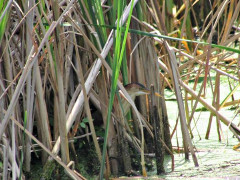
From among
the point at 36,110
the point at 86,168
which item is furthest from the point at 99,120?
the point at 36,110

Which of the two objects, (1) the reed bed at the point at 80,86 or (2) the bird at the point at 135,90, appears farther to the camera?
(2) the bird at the point at 135,90

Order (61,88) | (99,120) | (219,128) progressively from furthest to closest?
1. (219,128)
2. (99,120)
3. (61,88)

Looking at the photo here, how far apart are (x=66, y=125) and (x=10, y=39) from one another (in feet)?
1.22

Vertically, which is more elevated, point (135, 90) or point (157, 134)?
point (135, 90)

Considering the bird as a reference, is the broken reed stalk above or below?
below

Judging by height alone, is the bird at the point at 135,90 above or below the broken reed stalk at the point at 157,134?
above

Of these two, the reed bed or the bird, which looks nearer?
the reed bed

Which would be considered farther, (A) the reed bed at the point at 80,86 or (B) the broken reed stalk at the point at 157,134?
(B) the broken reed stalk at the point at 157,134

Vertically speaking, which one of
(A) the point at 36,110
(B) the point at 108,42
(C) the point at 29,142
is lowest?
(C) the point at 29,142

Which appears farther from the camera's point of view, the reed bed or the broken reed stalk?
the broken reed stalk

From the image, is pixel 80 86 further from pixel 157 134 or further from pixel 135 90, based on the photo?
pixel 157 134

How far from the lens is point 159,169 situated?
6.35 feet

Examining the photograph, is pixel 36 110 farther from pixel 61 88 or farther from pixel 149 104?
pixel 149 104

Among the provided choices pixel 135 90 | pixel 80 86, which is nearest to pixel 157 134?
pixel 135 90
